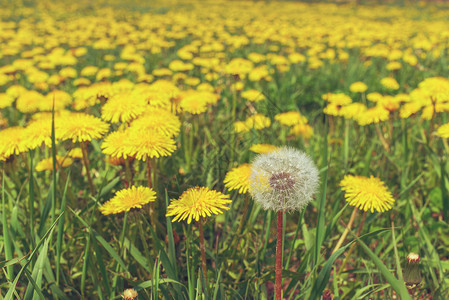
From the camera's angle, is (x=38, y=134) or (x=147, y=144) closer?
(x=147, y=144)

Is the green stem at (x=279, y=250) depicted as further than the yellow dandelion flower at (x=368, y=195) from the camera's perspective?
No

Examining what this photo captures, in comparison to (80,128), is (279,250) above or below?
below

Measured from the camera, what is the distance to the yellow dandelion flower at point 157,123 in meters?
1.53

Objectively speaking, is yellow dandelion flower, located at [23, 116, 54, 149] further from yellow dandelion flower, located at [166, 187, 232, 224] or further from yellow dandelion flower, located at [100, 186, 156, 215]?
yellow dandelion flower, located at [166, 187, 232, 224]

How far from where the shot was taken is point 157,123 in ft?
5.15

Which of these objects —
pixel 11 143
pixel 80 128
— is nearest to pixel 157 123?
pixel 80 128

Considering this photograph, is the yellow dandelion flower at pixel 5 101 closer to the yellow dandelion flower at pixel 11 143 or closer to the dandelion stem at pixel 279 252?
the yellow dandelion flower at pixel 11 143

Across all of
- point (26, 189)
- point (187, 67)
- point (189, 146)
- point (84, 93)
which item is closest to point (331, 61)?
point (187, 67)

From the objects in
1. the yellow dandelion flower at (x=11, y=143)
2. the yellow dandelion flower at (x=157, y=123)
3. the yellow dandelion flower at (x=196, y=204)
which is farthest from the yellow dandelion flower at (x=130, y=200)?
the yellow dandelion flower at (x=11, y=143)

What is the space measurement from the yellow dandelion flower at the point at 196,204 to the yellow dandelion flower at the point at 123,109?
0.63 meters

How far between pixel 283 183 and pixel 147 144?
61 cm

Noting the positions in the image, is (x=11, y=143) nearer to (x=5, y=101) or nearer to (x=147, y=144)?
(x=147, y=144)

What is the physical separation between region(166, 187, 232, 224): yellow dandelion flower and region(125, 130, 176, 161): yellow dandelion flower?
23 centimetres

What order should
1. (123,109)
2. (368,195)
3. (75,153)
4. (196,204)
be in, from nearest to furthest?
(196,204) < (368,195) < (123,109) < (75,153)
